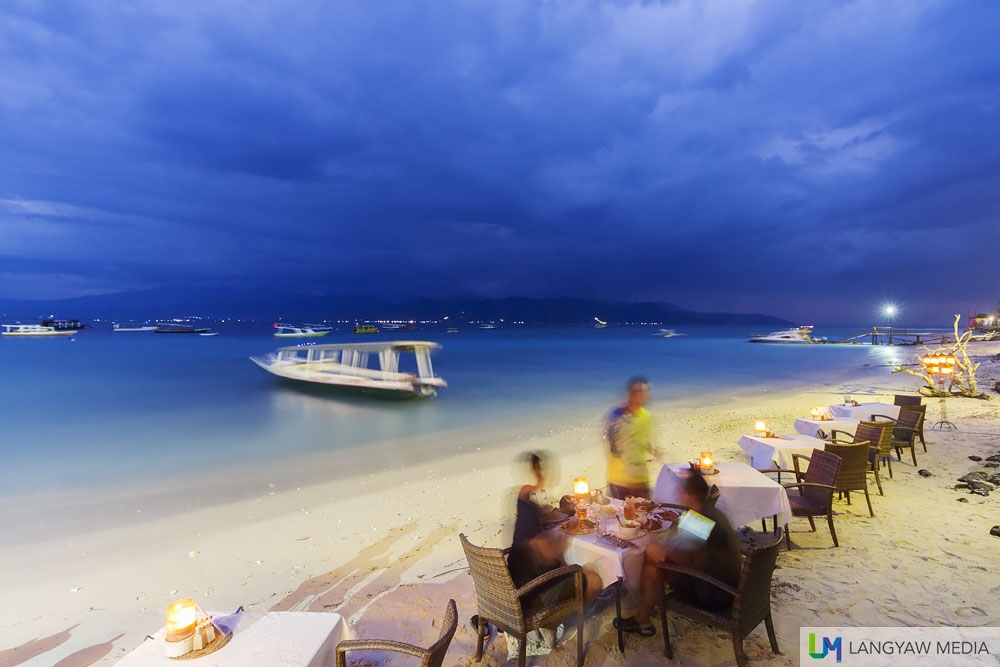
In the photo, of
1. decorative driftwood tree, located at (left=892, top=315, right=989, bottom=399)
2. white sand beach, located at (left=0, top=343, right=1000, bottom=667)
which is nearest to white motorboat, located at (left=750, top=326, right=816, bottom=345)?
decorative driftwood tree, located at (left=892, top=315, right=989, bottom=399)

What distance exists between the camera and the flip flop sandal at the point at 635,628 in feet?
12.9

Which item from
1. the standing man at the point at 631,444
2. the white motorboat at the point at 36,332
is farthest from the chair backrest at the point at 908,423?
the white motorboat at the point at 36,332

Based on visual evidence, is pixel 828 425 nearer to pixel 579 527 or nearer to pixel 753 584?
pixel 753 584

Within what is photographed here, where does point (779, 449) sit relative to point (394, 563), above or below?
above

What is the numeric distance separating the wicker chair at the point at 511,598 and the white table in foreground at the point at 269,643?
988mm

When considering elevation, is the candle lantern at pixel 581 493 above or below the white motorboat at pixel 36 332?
above

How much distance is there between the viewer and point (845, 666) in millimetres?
3557

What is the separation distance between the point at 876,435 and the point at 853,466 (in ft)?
5.96

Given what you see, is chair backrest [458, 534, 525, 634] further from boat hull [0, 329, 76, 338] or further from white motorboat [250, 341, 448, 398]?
boat hull [0, 329, 76, 338]

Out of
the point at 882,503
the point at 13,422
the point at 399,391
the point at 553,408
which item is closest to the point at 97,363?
the point at 13,422

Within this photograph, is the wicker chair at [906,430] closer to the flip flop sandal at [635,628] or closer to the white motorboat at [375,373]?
the flip flop sandal at [635,628]

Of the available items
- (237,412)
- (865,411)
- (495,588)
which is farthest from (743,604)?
(237,412)

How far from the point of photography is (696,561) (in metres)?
3.64

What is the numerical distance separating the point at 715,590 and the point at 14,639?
21.9ft
